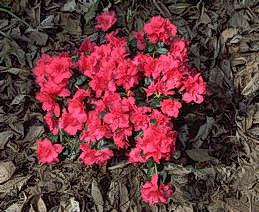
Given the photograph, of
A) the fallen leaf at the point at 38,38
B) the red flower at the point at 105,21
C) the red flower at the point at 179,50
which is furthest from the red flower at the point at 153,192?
the fallen leaf at the point at 38,38

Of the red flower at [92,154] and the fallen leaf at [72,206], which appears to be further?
the fallen leaf at [72,206]

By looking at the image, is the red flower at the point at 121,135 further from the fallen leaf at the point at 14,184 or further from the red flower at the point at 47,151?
the fallen leaf at the point at 14,184

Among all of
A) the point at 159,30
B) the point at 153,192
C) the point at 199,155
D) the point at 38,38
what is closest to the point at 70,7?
the point at 38,38

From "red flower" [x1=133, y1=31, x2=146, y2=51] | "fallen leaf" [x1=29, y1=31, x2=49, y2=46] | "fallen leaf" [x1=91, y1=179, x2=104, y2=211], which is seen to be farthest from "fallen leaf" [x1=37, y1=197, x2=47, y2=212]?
"fallen leaf" [x1=29, y1=31, x2=49, y2=46]

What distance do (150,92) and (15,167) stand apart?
76cm

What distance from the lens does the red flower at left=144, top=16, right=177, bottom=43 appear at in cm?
249

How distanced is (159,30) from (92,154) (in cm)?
61

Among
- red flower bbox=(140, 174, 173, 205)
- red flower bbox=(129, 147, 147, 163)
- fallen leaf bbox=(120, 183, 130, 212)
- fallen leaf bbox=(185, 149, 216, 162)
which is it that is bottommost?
fallen leaf bbox=(120, 183, 130, 212)

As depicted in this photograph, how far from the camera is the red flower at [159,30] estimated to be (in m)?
2.49

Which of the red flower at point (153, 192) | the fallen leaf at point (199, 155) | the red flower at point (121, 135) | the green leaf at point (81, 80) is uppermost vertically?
the green leaf at point (81, 80)

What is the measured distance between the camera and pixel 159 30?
2488 millimetres

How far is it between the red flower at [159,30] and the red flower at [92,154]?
0.53 meters

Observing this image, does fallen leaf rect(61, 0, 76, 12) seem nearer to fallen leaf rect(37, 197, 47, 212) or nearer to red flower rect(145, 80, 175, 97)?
red flower rect(145, 80, 175, 97)

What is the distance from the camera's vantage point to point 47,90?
2373mm
